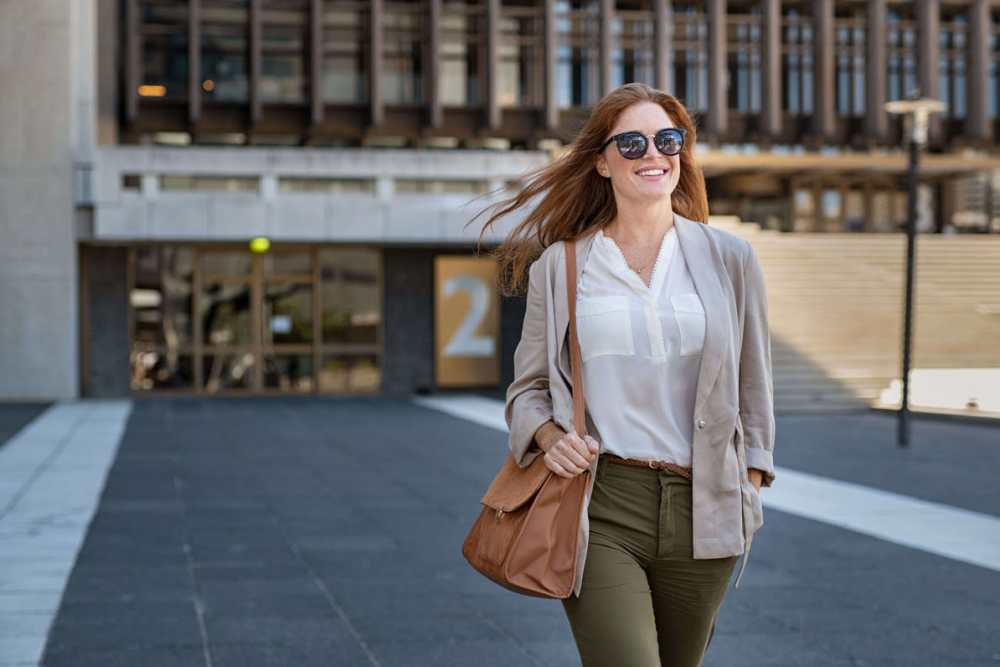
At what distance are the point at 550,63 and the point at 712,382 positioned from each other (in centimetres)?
2887

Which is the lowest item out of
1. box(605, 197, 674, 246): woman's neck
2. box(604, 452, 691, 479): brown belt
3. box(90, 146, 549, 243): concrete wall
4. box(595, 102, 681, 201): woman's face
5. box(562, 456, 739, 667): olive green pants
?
box(562, 456, 739, 667): olive green pants

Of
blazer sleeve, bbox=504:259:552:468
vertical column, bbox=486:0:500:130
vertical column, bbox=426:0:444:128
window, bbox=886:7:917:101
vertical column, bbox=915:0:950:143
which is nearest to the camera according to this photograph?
blazer sleeve, bbox=504:259:552:468

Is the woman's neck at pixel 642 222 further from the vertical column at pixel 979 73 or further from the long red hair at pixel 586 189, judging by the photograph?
the vertical column at pixel 979 73

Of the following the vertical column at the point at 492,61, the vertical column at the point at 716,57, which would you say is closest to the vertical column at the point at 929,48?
the vertical column at the point at 716,57

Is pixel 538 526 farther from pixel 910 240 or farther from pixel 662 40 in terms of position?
pixel 662 40

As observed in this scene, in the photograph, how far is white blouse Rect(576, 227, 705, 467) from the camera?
3.20m

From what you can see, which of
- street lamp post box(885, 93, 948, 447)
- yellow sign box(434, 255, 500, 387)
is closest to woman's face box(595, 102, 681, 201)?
street lamp post box(885, 93, 948, 447)

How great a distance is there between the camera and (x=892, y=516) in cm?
1047

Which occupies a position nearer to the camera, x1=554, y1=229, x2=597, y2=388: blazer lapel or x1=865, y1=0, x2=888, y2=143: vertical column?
x1=554, y1=229, x2=597, y2=388: blazer lapel

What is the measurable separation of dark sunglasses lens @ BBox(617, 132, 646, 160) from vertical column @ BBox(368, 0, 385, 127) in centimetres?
2780

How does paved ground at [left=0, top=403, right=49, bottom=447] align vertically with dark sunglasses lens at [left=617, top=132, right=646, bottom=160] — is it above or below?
below

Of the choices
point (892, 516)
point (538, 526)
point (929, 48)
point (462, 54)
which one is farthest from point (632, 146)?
point (929, 48)

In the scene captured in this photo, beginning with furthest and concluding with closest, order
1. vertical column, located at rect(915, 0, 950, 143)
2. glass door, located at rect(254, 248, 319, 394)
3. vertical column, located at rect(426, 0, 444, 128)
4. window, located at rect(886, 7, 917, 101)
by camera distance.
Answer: window, located at rect(886, 7, 917, 101) → vertical column, located at rect(915, 0, 950, 143) → vertical column, located at rect(426, 0, 444, 128) → glass door, located at rect(254, 248, 319, 394)

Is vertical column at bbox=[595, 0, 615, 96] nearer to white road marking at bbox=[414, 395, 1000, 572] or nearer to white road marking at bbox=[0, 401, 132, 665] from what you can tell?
white road marking at bbox=[0, 401, 132, 665]
